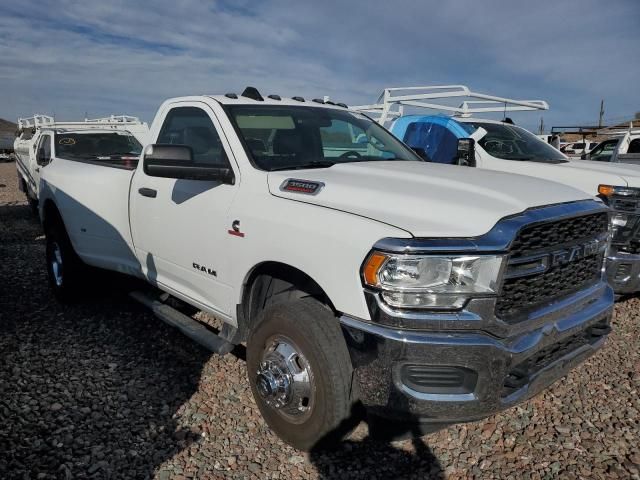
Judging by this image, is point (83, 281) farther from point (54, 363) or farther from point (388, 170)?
point (388, 170)

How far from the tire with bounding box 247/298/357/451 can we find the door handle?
147cm

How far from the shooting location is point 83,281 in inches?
201

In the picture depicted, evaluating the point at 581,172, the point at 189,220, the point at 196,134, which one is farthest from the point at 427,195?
the point at 581,172

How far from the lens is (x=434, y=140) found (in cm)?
762

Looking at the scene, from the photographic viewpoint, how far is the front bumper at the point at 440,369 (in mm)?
2240

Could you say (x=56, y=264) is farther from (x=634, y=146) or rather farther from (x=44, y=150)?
(x=634, y=146)

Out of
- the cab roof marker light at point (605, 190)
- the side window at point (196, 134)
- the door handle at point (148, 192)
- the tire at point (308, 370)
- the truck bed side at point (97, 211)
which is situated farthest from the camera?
the cab roof marker light at point (605, 190)

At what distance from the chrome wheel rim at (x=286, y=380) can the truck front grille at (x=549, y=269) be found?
1.00 metres

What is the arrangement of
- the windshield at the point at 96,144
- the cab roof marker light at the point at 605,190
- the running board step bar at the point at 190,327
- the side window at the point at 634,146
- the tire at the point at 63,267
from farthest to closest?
the side window at the point at 634,146 → the windshield at the point at 96,144 → the cab roof marker light at the point at 605,190 → the tire at the point at 63,267 → the running board step bar at the point at 190,327

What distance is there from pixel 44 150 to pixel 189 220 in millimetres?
7533

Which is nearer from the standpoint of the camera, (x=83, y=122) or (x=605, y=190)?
(x=605, y=190)

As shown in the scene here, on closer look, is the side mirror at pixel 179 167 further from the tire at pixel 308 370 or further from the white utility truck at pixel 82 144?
the white utility truck at pixel 82 144

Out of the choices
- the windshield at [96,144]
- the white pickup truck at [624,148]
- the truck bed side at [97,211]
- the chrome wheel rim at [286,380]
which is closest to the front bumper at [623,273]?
the chrome wheel rim at [286,380]

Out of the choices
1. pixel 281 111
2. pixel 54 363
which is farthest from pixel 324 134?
pixel 54 363
